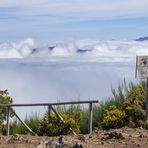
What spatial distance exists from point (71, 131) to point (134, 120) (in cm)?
136

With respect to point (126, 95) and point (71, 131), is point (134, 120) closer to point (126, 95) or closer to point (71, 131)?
point (71, 131)

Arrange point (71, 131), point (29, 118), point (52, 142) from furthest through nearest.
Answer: point (29, 118)
point (71, 131)
point (52, 142)

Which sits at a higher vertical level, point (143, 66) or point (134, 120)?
point (143, 66)

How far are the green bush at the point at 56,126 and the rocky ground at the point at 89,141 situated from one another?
8.42ft

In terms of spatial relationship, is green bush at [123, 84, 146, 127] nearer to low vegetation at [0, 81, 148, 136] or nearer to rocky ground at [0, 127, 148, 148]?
low vegetation at [0, 81, 148, 136]

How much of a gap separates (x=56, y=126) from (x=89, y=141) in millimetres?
3462

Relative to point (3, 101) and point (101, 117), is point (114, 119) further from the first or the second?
point (3, 101)

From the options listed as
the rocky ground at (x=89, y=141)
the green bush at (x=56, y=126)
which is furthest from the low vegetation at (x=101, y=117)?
the rocky ground at (x=89, y=141)

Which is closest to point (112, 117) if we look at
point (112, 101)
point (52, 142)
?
point (112, 101)

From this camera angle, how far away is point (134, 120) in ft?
49.4

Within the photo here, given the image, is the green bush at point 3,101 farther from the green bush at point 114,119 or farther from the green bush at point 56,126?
the green bush at point 114,119

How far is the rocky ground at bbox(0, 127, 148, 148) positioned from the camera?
11.0 meters

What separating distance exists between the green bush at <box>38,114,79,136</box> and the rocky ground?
257 cm

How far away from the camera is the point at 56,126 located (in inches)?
583
